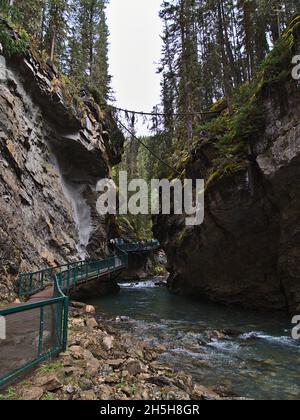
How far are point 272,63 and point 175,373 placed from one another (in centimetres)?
1433

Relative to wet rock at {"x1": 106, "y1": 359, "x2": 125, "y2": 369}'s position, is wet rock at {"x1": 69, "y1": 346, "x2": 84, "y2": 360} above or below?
above

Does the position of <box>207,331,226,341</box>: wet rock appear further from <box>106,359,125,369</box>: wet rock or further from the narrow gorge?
<box>106,359,125,369</box>: wet rock

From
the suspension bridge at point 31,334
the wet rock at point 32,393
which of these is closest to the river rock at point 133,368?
the suspension bridge at point 31,334

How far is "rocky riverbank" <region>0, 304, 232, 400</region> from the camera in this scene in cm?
514

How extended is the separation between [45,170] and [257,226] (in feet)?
45.7

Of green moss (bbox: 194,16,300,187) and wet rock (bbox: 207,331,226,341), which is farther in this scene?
green moss (bbox: 194,16,300,187)

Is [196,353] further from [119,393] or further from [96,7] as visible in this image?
[96,7]

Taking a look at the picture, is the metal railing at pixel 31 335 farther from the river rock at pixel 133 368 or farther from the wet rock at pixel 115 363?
the river rock at pixel 133 368

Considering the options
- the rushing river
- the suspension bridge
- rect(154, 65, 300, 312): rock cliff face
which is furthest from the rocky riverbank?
rect(154, 65, 300, 312): rock cliff face

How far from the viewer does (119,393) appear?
5.64m

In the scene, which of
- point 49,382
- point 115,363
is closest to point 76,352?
point 115,363

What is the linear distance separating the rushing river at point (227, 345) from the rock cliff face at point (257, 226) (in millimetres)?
1813

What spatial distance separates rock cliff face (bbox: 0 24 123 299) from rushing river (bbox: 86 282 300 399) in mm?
5566

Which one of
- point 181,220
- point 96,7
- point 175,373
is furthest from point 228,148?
point 96,7
